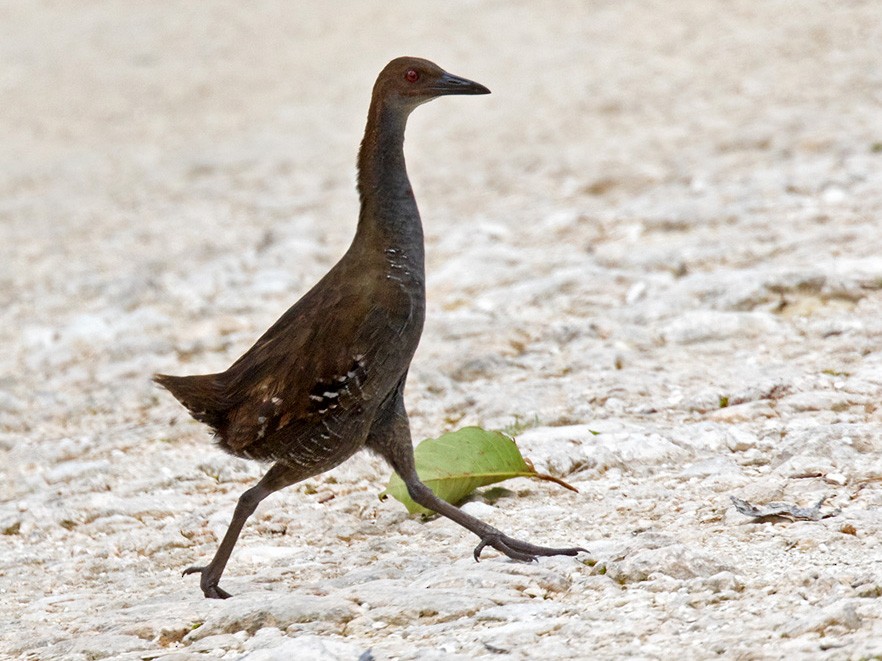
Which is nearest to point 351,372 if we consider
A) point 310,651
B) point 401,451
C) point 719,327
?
point 401,451

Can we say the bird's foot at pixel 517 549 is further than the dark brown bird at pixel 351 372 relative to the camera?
No

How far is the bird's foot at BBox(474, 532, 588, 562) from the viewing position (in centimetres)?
397

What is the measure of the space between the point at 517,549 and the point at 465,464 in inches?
26.9

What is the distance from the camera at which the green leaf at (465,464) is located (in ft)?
15.2

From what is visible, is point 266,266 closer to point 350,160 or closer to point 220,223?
point 220,223

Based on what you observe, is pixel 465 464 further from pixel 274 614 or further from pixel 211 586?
pixel 274 614

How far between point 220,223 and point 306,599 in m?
6.43

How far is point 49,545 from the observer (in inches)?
191

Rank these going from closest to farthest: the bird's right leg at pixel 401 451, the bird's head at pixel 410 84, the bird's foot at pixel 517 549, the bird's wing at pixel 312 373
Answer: the bird's foot at pixel 517 549 < the bird's wing at pixel 312 373 < the bird's right leg at pixel 401 451 < the bird's head at pixel 410 84

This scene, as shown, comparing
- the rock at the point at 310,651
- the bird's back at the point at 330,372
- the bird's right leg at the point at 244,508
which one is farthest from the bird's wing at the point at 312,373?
the rock at the point at 310,651

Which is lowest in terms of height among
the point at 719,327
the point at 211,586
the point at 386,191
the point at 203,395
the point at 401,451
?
the point at 211,586

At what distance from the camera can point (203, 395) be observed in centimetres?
430

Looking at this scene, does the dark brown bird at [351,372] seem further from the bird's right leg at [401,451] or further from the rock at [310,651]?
the rock at [310,651]

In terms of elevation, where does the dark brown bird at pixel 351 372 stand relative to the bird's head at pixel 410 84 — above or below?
below
